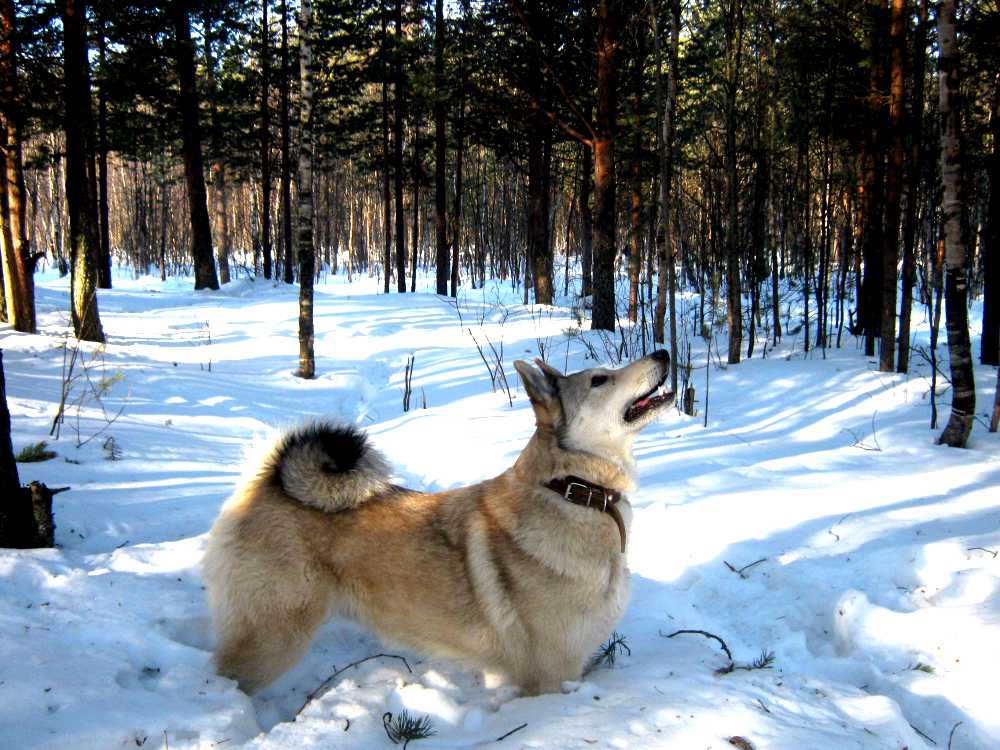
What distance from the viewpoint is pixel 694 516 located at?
5301 millimetres

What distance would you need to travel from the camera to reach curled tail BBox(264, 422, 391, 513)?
10.7 ft

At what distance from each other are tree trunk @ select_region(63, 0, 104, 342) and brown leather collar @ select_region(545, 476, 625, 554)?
423 inches

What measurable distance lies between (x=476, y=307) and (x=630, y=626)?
1734 centimetres

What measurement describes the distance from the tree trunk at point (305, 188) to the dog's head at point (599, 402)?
357 inches

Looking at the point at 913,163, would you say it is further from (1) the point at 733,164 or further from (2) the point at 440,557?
(2) the point at 440,557

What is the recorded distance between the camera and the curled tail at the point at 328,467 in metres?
3.25

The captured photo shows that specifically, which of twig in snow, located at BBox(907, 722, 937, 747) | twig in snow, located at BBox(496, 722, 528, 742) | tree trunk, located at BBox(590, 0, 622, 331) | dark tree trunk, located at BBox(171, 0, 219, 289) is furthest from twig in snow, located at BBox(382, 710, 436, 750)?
dark tree trunk, located at BBox(171, 0, 219, 289)

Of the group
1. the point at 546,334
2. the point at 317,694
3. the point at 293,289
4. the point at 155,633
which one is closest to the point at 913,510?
the point at 317,694

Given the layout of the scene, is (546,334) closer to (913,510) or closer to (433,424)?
(433,424)

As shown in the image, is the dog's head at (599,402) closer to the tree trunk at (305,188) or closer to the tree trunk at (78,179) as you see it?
the tree trunk at (305,188)

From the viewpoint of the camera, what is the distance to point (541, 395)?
3336 mm

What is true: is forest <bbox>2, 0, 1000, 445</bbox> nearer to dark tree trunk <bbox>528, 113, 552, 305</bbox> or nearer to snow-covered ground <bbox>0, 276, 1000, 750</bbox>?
dark tree trunk <bbox>528, 113, 552, 305</bbox>

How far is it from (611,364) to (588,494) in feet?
23.8

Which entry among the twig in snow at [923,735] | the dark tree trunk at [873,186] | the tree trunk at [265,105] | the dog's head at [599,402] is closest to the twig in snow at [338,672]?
the dog's head at [599,402]
